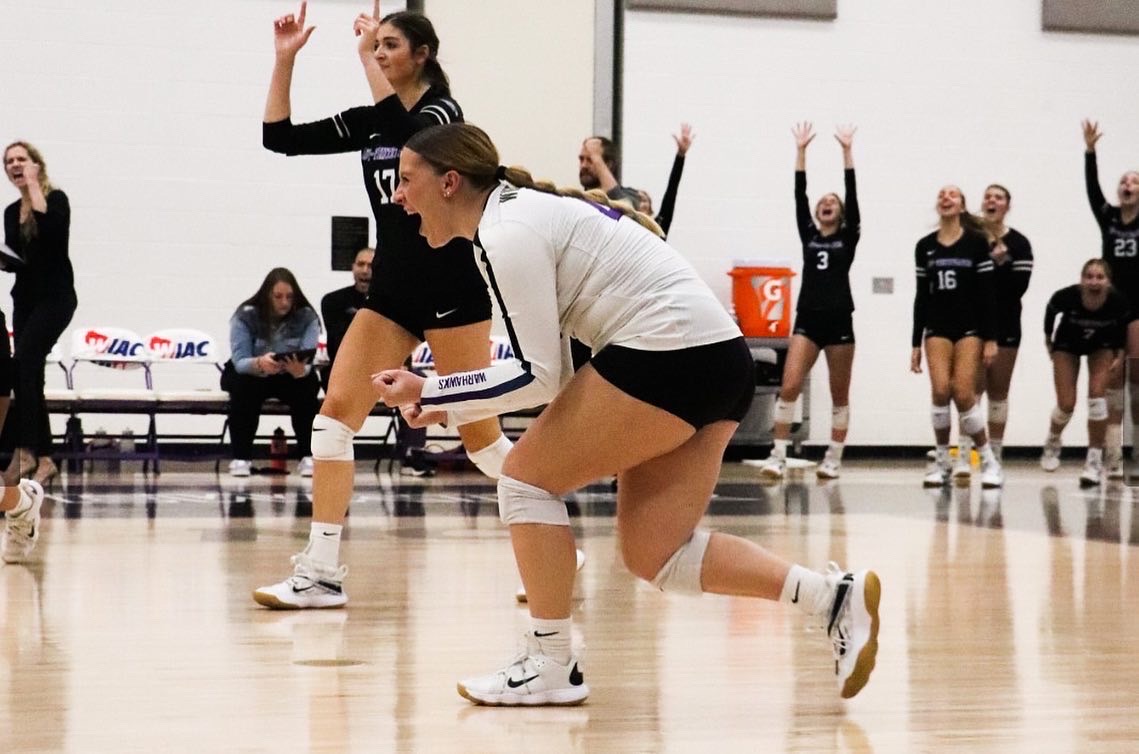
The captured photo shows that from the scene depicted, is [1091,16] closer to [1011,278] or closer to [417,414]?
[1011,278]

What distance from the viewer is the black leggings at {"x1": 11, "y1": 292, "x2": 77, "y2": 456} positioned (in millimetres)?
7949

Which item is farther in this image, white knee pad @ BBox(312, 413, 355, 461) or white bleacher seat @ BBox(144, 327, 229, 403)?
white bleacher seat @ BBox(144, 327, 229, 403)

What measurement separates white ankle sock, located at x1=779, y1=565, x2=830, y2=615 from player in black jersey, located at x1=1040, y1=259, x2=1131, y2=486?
812cm

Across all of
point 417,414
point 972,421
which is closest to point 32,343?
point 417,414

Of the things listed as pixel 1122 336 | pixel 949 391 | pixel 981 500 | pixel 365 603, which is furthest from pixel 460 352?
pixel 1122 336

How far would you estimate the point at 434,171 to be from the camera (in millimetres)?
3168

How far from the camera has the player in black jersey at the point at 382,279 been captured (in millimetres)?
4477

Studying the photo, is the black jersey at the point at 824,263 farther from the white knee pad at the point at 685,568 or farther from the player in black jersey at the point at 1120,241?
the white knee pad at the point at 685,568

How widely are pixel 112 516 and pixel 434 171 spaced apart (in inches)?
191

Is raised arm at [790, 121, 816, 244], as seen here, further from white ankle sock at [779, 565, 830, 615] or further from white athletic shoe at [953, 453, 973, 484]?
white ankle sock at [779, 565, 830, 615]

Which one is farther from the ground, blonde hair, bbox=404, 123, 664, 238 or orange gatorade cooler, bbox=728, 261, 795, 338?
blonde hair, bbox=404, 123, 664, 238

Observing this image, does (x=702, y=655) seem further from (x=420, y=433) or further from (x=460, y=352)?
(x=420, y=433)

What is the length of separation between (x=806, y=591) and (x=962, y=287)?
7.14 m

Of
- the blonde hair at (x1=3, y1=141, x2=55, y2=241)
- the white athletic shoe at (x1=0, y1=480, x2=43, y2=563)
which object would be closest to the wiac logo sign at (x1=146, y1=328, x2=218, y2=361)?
the blonde hair at (x1=3, y1=141, x2=55, y2=241)
